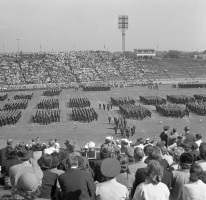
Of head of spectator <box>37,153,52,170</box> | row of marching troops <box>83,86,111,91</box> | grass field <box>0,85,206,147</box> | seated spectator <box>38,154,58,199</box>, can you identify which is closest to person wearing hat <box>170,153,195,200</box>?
seated spectator <box>38,154,58,199</box>

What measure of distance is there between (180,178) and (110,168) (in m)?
1.22

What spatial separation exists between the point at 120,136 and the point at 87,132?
2.81 metres

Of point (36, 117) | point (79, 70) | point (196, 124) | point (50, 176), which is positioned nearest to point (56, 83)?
point (79, 70)

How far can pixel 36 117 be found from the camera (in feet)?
104

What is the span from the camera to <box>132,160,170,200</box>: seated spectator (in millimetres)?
4430

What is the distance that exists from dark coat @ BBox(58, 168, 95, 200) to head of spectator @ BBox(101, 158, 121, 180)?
334 mm

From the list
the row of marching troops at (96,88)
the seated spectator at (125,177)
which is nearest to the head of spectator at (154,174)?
the seated spectator at (125,177)

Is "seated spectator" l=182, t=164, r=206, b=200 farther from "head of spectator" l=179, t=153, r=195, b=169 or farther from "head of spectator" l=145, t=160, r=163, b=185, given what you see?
"head of spectator" l=179, t=153, r=195, b=169

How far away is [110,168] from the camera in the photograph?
4.77 meters

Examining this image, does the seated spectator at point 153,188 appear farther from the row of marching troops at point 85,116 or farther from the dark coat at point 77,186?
the row of marching troops at point 85,116

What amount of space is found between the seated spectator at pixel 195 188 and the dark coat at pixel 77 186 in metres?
1.18

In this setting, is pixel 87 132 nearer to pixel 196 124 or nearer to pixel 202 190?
pixel 196 124

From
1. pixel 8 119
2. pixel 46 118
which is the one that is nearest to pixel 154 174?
pixel 46 118

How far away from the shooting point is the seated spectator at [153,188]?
4.43 m
